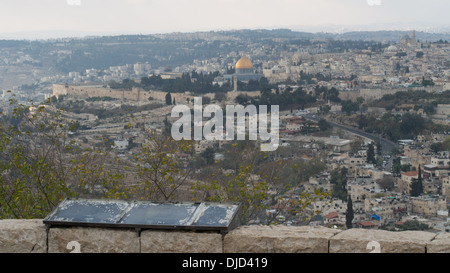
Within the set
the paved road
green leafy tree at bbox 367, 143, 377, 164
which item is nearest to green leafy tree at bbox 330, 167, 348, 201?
green leafy tree at bbox 367, 143, 377, 164

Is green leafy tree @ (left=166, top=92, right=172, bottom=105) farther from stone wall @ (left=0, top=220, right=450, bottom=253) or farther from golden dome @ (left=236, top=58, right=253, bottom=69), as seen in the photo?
stone wall @ (left=0, top=220, right=450, bottom=253)

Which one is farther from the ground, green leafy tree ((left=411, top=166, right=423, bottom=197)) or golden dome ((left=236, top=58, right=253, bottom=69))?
golden dome ((left=236, top=58, right=253, bottom=69))

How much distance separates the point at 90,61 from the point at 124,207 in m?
76.4

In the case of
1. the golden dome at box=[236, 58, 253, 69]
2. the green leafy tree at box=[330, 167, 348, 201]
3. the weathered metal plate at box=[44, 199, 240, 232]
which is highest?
the weathered metal plate at box=[44, 199, 240, 232]

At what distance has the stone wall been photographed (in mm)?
2350

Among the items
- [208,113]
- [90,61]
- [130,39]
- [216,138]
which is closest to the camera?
[216,138]

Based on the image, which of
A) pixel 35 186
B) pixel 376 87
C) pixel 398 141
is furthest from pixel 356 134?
pixel 35 186

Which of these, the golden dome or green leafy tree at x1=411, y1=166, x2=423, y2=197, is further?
the golden dome

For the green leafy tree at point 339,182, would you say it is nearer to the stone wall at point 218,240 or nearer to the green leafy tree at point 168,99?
the stone wall at point 218,240

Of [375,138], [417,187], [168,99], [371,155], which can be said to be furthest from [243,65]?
[417,187]

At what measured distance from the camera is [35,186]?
13.3 ft

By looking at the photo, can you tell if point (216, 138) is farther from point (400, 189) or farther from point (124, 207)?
point (124, 207)

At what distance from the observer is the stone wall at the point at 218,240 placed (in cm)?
235

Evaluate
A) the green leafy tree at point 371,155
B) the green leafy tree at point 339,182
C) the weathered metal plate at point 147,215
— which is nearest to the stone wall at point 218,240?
the weathered metal plate at point 147,215
